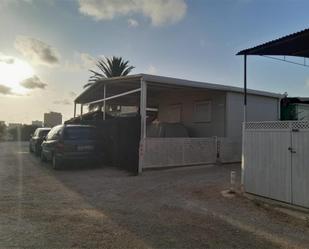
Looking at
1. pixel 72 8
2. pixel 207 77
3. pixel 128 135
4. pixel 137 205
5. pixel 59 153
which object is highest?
pixel 72 8

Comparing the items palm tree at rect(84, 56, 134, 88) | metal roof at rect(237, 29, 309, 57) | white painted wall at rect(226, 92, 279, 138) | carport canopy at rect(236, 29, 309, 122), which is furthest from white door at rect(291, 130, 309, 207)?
palm tree at rect(84, 56, 134, 88)

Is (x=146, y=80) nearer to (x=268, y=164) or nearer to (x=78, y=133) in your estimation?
(x=78, y=133)

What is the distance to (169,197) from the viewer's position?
25.2 ft

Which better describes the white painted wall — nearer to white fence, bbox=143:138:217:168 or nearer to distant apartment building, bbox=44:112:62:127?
white fence, bbox=143:138:217:168

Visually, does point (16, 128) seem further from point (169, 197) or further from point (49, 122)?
point (169, 197)

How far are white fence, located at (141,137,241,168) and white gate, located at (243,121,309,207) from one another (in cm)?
461

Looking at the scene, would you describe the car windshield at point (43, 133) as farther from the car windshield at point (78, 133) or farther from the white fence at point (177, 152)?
the white fence at point (177, 152)

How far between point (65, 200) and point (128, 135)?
4986 millimetres

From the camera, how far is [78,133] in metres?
12.6

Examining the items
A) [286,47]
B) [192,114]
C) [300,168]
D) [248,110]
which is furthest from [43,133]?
[300,168]

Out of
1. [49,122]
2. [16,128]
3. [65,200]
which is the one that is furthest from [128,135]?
[16,128]

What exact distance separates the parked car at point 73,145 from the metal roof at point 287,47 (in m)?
7.05

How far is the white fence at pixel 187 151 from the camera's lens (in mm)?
11742

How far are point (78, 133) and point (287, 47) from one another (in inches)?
328
